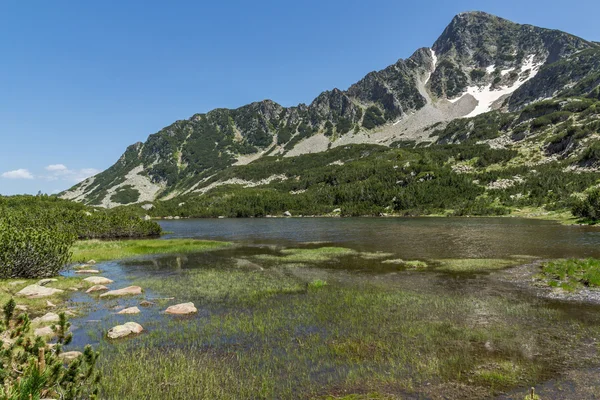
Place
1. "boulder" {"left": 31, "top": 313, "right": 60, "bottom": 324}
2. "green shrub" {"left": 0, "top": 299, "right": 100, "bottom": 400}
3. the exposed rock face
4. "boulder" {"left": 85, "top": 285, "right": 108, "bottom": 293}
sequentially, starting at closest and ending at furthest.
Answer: "green shrub" {"left": 0, "top": 299, "right": 100, "bottom": 400} → "boulder" {"left": 31, "top": 313, "right": 60, "bottom": 324} → "boulder" {"left": 85, "top": 285, "right": 108, "bottom": 293} → the exposed rock face

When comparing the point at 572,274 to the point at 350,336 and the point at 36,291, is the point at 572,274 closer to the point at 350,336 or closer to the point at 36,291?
the point at 350,336

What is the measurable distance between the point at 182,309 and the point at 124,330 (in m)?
5.12

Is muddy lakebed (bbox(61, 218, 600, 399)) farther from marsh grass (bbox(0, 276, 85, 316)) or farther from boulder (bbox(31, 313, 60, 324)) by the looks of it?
marsh grass (bbox(0, 276, 85, 316))

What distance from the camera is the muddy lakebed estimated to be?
14633 mm

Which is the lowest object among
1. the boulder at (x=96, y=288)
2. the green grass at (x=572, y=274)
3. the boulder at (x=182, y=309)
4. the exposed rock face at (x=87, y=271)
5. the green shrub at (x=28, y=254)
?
the green grass at (x=572, y=274)

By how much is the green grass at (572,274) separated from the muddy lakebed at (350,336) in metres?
1.92

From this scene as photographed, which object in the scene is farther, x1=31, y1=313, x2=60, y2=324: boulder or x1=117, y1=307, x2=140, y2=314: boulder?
x1=117, y1=307, x2=140, y2=314: boulder

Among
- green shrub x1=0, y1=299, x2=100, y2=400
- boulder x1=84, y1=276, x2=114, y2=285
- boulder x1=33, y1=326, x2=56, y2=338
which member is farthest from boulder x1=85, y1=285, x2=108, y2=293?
green shrub x1=0, y1=299, x2=100, y2=400

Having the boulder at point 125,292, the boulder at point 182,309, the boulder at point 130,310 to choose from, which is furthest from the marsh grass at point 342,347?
the boulder at point 125,292

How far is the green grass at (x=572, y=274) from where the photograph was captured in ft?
98.4

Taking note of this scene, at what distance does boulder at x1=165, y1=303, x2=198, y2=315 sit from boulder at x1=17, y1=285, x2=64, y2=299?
12474mm

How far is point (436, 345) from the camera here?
18.4 meters

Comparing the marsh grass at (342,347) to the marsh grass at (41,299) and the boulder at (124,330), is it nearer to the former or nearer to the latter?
the boulder at (124,330)

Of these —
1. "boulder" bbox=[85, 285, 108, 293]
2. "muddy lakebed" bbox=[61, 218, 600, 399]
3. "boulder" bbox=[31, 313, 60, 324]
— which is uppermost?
"boulder" bbox=[31, 313, 60, 324]
